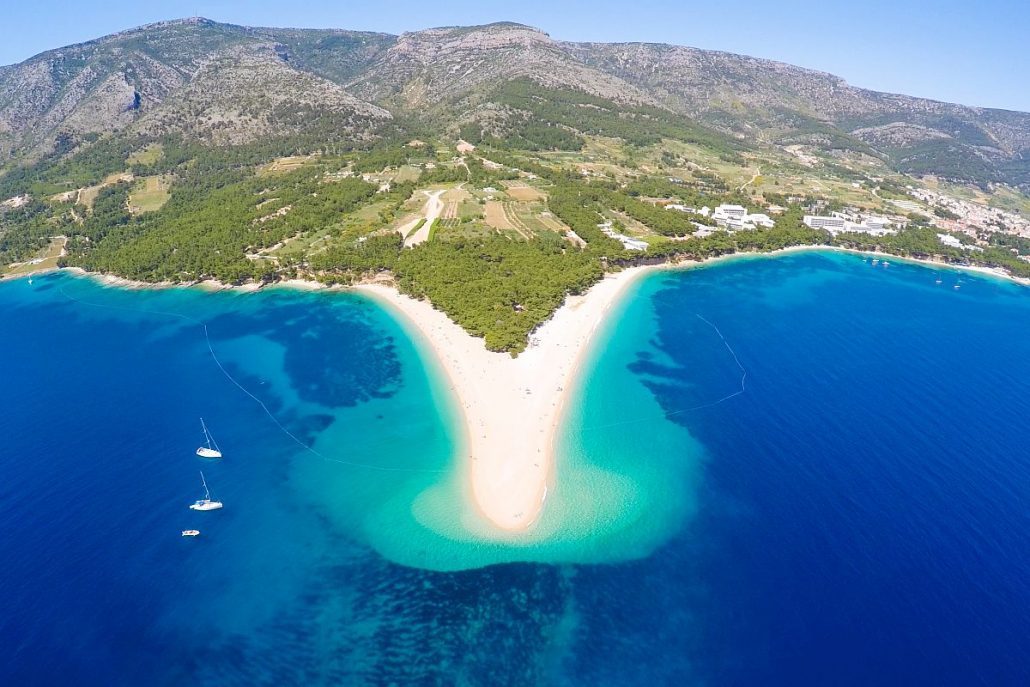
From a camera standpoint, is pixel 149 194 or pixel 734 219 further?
pixel 149 194

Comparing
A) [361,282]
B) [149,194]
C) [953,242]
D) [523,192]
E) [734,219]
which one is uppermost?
[523,192]

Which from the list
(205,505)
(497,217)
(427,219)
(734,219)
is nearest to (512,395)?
(205,505)

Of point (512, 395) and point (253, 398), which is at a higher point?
point (512, 395)

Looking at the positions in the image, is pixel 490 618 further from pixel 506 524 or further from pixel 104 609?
pixel 104 609

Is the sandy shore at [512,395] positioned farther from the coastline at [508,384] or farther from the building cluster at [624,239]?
the building cluster at [624,239]

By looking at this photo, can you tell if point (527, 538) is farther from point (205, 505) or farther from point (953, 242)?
point (953, 242)

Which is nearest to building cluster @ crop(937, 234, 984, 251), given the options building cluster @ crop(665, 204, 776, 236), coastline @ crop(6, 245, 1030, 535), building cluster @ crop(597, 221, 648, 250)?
building cluster @ crop(665, 204, 776, 236)

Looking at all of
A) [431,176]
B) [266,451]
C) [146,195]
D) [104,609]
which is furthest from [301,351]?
[146,195]
